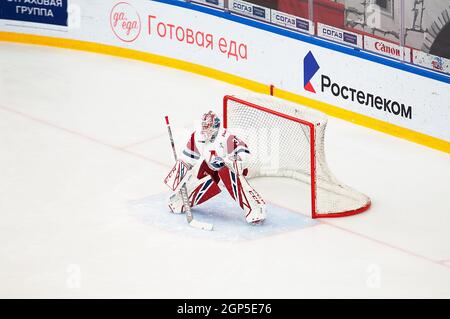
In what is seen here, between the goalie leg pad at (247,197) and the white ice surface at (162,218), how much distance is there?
113mm

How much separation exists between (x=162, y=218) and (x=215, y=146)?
0.76 meters

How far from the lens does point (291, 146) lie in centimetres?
1031

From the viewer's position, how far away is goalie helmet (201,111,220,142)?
30.3ft

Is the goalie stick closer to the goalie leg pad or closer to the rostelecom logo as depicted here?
the goalie leg pad

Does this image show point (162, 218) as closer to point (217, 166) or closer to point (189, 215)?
point (189, 215)

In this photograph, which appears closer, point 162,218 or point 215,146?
Answer: point 215,146

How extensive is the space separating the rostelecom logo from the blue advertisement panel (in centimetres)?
339

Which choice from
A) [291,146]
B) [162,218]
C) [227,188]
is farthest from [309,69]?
[162,218]

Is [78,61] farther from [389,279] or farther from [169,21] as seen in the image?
[389,279]

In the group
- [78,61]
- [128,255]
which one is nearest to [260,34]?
[78,61]

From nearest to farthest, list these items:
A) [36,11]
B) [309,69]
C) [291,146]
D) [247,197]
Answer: [247,197] < [291,146] < [309,69] < [36,11]

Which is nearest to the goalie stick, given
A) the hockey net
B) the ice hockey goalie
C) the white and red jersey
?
the ice hockey goalie

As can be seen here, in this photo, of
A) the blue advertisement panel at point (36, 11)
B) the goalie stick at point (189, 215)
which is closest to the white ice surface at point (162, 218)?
the goalie stick at point (189, 215)

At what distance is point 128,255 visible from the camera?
8.84 metres
